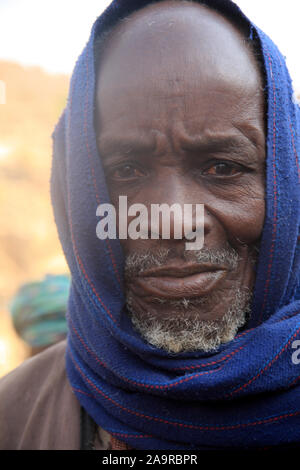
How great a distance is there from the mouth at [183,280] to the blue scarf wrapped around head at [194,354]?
144 millimetres

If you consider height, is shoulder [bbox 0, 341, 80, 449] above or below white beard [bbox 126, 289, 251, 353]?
below

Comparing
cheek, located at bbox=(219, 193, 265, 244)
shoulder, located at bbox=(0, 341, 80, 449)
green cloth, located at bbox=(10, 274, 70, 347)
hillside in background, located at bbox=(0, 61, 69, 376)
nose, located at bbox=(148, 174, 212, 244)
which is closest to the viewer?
nose, located at bbox=(148, 174, 212, 244)

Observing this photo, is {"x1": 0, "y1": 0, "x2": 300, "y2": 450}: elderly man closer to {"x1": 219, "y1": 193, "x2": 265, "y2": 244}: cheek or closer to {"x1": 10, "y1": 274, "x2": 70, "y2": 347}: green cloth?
{"x1": 219, "y1": 193, "x2": 265, "y2": 244}: cheek

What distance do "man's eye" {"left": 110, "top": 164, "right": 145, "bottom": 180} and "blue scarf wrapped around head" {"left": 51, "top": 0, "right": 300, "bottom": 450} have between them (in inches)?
3.1

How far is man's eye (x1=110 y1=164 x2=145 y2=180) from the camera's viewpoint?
1.44 metres

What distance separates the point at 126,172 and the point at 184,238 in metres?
0.36

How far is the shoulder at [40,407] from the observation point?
1.54 metres

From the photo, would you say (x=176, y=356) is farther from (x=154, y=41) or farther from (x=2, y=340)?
(x=2, y=340)

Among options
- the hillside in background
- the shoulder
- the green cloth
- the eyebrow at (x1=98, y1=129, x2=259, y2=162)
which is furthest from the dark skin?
the hillside in background

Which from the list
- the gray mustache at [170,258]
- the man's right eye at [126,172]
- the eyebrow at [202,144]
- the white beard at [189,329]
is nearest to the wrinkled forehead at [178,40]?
the eyebrow at [202,144]

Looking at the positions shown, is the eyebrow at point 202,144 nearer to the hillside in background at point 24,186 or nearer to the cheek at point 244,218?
the cheek at point 244,218

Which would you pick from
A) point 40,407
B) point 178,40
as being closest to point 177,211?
point 178,40

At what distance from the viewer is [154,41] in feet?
4.60

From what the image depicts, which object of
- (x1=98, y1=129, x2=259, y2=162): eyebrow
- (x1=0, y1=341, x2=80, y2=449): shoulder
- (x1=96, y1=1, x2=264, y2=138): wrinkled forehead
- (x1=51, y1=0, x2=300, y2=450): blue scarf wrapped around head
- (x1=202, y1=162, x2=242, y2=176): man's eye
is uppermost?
(x1=96, y1=1, x2=264, y2=138): wrinkled forehead
